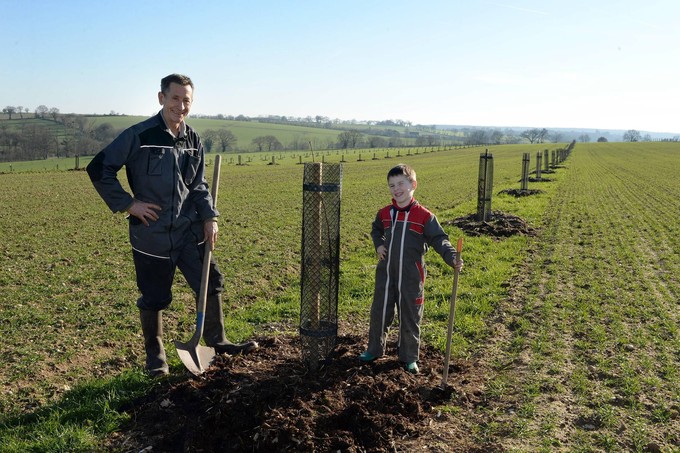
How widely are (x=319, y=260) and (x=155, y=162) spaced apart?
175cm

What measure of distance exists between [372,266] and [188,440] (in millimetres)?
6440

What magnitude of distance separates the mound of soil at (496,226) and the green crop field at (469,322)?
50 centimetres

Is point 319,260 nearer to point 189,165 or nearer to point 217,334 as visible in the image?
point 217,334

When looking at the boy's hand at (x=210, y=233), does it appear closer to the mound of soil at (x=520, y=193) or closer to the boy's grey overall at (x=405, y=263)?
the boy's grey overall at (x=405, y=263)

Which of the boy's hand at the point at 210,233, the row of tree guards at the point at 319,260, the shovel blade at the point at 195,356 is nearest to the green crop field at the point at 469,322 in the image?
the shovel blade at the point at 195,356

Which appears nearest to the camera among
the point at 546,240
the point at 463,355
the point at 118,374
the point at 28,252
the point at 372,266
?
the point at 118,374

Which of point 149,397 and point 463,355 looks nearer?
point 149,397

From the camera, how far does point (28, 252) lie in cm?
1138

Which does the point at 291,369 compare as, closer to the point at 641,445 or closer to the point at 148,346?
the point at 148,346

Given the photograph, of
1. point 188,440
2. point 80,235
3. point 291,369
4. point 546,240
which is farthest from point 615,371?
point 80,235

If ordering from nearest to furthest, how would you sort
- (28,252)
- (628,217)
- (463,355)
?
(463,355), (28,252), (628,217)

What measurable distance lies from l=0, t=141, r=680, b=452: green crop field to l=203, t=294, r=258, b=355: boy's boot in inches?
18.3

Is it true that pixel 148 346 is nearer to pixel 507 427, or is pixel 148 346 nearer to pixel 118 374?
pixel 118 374

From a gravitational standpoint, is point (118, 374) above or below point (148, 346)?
below
